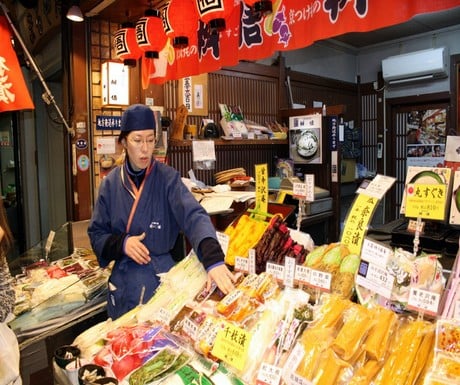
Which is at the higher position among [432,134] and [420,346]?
[432,134]

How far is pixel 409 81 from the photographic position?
320 inches

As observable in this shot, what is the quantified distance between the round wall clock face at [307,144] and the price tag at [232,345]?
16.0ft

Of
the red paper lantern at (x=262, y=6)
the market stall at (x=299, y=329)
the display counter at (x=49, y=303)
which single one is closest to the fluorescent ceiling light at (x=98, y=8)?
the red paper lantern at (x=262, y=6)

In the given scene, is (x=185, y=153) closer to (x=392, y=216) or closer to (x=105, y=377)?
(x=105, y=377)

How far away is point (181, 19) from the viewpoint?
346 centimetres

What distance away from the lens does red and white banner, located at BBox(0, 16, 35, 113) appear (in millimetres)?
4141

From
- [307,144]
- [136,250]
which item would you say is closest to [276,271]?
[136,250]

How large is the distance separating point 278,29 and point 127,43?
1.63m

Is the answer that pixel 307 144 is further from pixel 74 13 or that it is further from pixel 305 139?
pixel 74 13

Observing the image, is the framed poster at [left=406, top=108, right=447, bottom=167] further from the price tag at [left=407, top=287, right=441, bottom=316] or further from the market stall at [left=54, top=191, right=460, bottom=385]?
the price tag at [left=407, top=287, right=441, bottom=316]

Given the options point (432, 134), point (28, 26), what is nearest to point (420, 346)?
point (28, 26)

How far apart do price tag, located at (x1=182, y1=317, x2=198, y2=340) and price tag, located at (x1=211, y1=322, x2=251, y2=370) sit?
13 cm

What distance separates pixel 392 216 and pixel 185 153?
525 centimetres

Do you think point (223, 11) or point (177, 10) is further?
point (177, 10)
